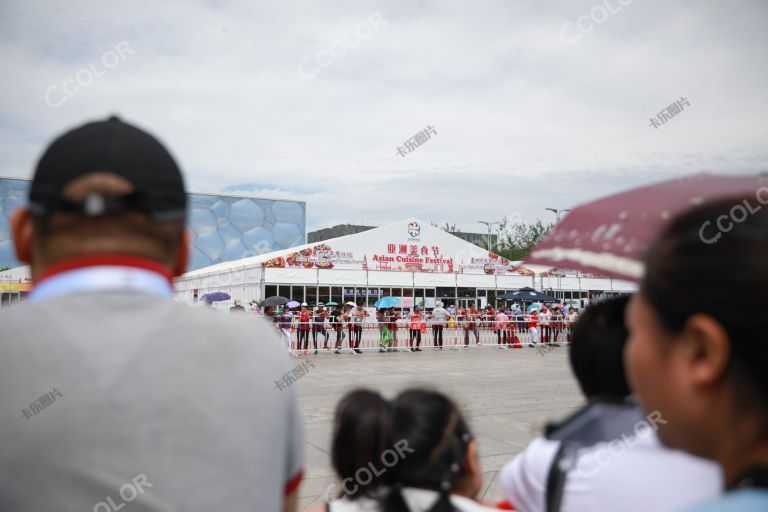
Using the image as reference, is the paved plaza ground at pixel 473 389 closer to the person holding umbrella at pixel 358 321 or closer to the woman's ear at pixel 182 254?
the person holding umbrella at pixel 358 321

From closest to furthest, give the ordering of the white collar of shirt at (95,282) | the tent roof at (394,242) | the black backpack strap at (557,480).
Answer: the white collar of shirt at (95,282), the black backpack strap at (557,480), the tent roof at (394,242)

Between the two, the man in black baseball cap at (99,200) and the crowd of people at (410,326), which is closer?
the man in black baseball cap at (99,200)

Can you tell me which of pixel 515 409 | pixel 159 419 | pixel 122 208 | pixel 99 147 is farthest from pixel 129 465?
pixel 515 409

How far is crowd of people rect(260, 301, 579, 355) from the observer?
18891mm

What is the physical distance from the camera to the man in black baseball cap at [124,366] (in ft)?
3.46

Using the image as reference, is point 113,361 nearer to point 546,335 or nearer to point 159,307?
point 159,307

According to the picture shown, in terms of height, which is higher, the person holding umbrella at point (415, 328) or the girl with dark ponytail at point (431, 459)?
the girl with dark ponytail at point (431, 459)

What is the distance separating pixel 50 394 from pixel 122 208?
1.16 feet

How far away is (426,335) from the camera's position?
995 inches

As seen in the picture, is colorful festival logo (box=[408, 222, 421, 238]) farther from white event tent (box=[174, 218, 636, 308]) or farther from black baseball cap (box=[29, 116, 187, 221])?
black baseball cap (box=[29, 116, 187, 221])

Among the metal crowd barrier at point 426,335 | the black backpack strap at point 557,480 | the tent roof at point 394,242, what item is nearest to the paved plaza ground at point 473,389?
the black backpack strap at point 557,480

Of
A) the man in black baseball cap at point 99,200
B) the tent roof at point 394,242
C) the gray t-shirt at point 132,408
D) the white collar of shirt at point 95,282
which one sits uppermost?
the tent roof at point 394,242

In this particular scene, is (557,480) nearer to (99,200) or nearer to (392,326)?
(99,200)

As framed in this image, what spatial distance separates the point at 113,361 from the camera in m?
1.08
